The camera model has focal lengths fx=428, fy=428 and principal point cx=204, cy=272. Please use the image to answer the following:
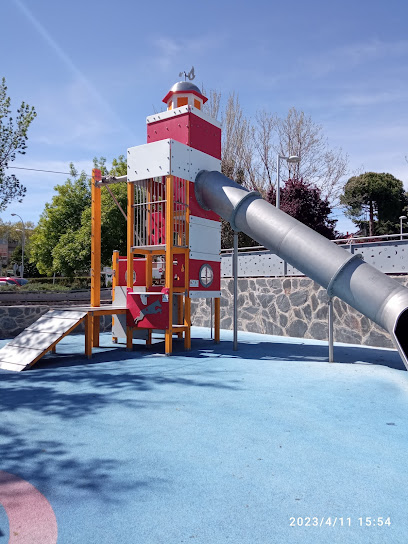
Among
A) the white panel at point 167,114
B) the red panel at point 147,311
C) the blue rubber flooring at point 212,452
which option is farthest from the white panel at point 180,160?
the blue rubber flooring at point 212,452

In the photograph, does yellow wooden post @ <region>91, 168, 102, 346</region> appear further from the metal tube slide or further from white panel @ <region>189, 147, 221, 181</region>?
the metal tube slide

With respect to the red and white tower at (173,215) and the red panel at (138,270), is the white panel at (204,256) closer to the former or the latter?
the red and white tower at (173,215)

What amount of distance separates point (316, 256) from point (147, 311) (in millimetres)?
4053

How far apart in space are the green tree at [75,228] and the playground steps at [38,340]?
22.2m

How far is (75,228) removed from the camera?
116 ft

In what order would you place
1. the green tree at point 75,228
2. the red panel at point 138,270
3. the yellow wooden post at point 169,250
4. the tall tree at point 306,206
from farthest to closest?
1. the green tree at point 75,228
2. the tall tree at point 306,206
3. the red panel at point 138,270
4. the yellow wooden post at point 169,250

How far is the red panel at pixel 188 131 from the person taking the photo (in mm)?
10148

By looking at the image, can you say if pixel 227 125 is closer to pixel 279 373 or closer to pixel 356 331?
pixel 356 331

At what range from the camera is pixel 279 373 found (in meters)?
7.59

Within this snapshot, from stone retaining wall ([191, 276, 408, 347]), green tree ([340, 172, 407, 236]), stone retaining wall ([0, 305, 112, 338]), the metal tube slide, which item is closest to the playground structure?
the metal tube slide

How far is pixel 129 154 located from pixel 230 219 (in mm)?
2908

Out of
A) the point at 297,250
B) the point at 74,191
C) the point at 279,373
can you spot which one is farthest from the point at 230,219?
the point at 74,191

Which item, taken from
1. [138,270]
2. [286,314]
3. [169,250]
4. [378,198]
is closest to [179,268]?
[138,270]
